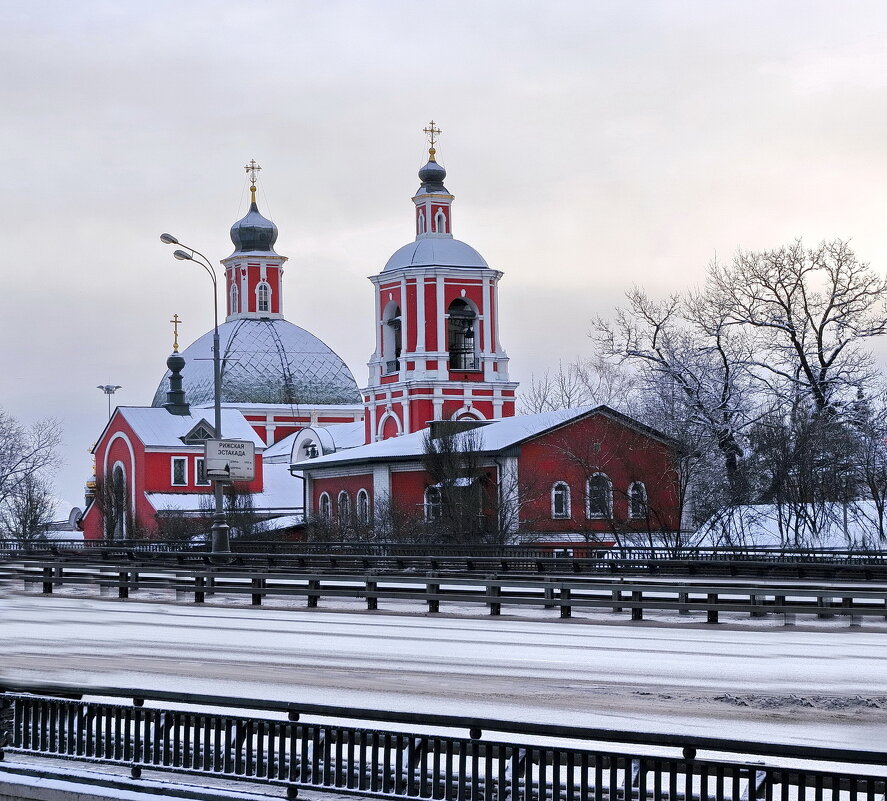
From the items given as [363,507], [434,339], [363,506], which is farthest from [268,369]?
[363,507]

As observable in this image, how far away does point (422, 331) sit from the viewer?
74.2 meters

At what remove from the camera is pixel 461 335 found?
76875 millimetres

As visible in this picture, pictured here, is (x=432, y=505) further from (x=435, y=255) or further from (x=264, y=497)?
(x=264, y=497)

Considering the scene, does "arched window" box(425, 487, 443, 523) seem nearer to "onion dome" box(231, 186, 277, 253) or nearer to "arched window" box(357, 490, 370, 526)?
"arched window" box(357, 490, 370, 526)

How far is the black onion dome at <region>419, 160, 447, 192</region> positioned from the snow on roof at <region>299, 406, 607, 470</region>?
21.6 m

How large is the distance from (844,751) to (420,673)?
9.09 m

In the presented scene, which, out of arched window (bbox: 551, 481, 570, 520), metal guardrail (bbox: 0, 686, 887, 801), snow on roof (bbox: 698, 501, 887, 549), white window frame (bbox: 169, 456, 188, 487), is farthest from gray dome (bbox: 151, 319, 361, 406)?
metal guardrail (bbox: 0, 686, 887, 801)

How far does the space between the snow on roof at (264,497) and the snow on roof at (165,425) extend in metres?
2.61

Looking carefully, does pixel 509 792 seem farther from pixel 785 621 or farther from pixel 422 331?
pixel 422 331

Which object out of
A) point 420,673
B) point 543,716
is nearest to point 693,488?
point 420,673

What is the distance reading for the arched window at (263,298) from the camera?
11088cm

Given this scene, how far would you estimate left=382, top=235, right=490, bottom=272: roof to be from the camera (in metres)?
73.6

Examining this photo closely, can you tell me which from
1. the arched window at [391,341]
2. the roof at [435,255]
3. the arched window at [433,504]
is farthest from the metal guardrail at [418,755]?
the arched window at [391,341]

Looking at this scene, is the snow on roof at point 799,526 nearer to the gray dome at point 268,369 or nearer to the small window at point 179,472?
the small window at point 179,472
